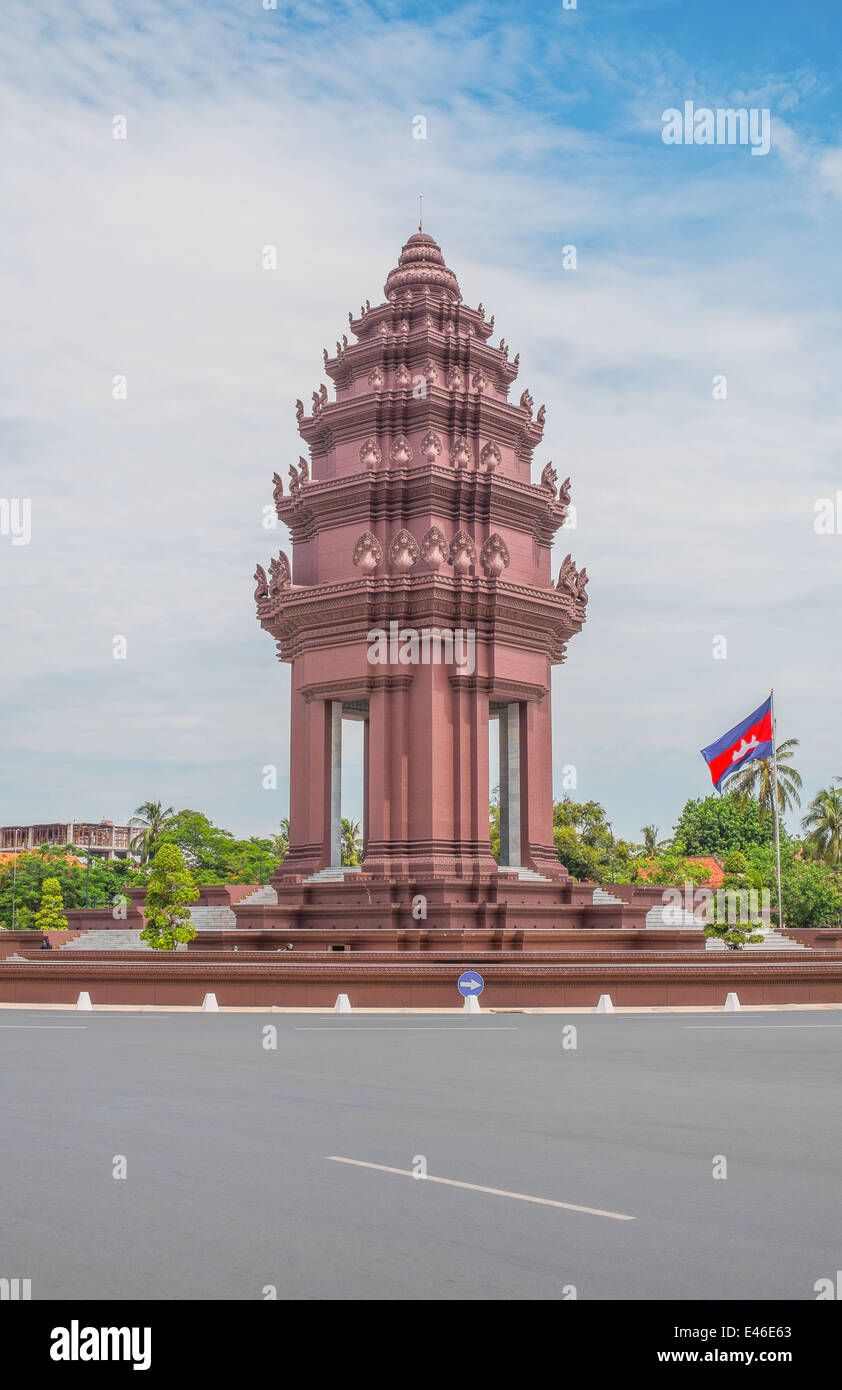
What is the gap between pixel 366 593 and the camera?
44000mm

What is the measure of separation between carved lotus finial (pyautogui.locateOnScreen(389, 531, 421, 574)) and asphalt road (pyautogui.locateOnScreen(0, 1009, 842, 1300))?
1044 inches

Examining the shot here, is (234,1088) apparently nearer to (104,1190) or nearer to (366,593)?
(104,1190)

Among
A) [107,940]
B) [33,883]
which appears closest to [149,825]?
[33,883]

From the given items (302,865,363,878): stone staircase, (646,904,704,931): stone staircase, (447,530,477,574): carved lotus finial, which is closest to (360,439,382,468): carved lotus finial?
(447,530,477,574): carved lotus finial

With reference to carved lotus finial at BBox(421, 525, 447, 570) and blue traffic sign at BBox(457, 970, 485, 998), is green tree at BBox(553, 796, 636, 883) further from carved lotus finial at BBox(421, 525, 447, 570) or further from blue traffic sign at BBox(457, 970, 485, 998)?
blue traffic sign at BBox(457, 970, 485, 998)

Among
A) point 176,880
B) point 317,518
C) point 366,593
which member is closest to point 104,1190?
point 176,880

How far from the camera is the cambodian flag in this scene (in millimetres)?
47531

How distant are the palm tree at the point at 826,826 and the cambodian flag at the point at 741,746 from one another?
3877cm

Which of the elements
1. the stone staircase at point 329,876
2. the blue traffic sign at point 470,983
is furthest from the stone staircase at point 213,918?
the blue traffic sign at point 470,983

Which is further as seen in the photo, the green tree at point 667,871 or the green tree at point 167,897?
the green tree at point 667,871

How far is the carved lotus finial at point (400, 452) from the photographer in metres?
45.7

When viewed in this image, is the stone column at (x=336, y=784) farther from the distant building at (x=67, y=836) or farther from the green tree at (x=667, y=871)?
the distant building at (x=67, y=836)
